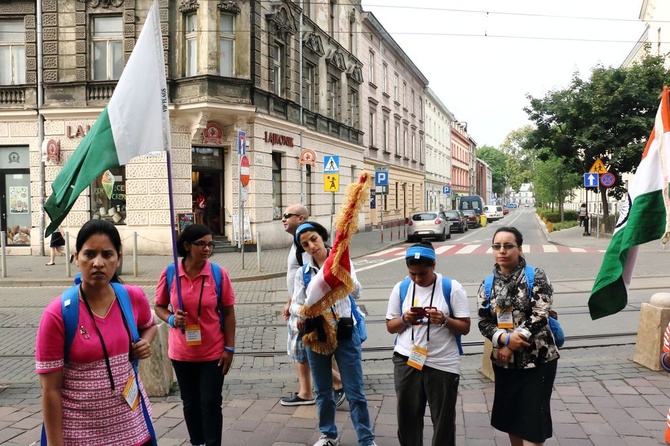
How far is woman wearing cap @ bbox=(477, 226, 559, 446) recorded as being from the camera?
324 cm

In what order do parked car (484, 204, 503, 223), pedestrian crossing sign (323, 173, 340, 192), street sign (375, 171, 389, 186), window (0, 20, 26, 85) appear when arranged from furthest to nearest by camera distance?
parked car (484, 204, 503, 223) → street sign (375, 171, 389, 186) → window (0, 20, 26, 85) → pedestrian crossing sign (323, 173, 340, 192)

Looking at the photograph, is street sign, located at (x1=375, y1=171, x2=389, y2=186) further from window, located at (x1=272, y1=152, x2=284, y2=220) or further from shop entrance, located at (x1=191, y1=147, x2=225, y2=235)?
shop entrance, located at (x1=191, y1=147, x2=225, y2=235)

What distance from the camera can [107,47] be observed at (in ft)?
59.3

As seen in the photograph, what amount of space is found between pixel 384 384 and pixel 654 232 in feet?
10.2

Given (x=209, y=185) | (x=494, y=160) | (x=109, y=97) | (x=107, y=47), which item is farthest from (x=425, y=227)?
(x=494, y=160)

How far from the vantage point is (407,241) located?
1040 inches

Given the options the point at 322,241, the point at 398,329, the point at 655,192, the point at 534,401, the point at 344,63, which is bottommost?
the point at 534,401

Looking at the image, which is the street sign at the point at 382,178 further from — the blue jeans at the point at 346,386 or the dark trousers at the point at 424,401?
the dark trousers at the point at 424,401

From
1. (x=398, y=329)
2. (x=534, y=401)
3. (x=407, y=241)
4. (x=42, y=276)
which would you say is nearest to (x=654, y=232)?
(x=534, y=401)

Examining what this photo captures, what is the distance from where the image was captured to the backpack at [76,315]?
94.0 inches

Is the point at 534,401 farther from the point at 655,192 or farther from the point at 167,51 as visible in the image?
the point at 167,51

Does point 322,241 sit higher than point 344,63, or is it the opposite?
point 344,63

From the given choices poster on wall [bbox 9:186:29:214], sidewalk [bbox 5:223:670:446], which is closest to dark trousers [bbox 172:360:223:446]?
sidewalk [bbox 5:223:670:446]

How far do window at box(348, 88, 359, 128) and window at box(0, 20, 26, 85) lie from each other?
16.2m
